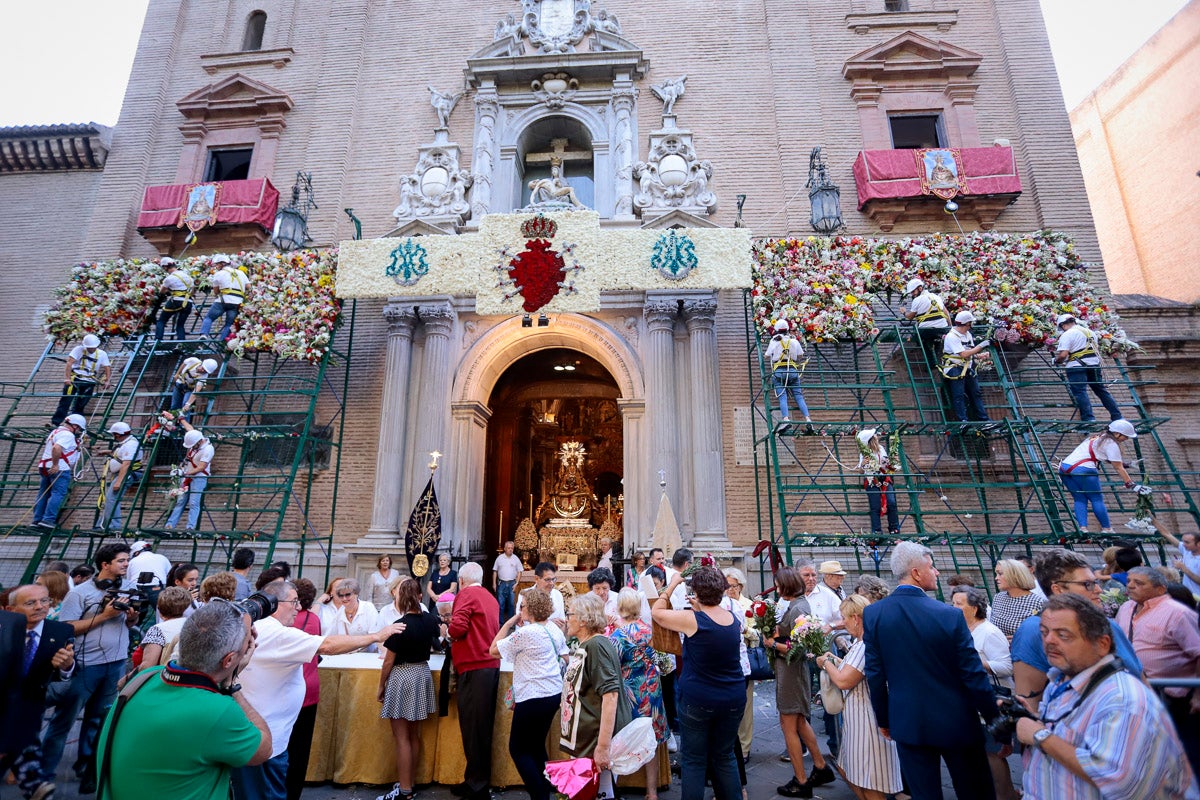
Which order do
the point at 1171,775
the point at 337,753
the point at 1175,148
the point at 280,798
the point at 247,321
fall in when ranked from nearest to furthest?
1. the point at 1171,775
2. the point at 280,798
3. the point at 337,753
4. the point at 247,321
5. the point at 1175,148

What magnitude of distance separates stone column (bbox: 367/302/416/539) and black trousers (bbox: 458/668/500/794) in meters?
6.65

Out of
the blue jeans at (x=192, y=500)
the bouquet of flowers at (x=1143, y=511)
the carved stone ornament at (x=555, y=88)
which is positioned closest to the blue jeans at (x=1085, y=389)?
the bouquet of flowers at (x=1143, y=511)

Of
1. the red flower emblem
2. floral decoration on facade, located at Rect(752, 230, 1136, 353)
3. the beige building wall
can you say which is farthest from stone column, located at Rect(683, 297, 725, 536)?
the beige building wall

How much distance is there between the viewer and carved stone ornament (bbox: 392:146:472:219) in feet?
45.8

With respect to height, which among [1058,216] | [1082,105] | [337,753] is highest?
[1082,105]

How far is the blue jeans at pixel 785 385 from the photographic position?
10703 millimetres

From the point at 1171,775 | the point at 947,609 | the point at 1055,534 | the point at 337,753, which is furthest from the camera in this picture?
the point at 1055,534

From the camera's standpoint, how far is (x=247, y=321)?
482 inches

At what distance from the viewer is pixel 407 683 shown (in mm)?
5328

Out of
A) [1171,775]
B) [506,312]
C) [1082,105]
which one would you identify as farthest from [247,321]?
[1082,105]

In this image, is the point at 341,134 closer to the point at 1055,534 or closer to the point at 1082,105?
the point at 1055,534

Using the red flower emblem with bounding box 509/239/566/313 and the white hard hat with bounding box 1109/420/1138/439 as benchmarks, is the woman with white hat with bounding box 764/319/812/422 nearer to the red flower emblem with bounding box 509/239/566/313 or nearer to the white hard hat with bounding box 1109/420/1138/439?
the red flower emblem with bounding box 509/239/566/313

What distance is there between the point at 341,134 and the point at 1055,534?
16.8 meters

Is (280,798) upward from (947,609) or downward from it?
downward
